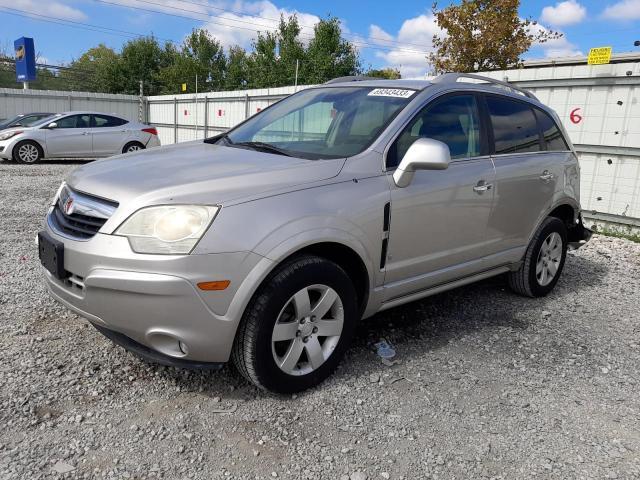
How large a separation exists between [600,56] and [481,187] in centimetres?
510

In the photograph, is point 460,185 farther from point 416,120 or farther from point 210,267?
point 210,267

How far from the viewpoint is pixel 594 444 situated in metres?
2.68

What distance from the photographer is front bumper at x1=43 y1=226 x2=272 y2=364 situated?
2434mm

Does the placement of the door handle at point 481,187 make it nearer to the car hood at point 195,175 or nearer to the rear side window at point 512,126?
the rear side window at point 512,126

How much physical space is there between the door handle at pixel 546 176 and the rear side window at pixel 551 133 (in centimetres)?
27

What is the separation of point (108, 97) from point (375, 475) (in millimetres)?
23986

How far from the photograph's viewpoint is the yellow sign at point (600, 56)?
7.36 metres

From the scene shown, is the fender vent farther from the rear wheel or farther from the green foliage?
the green foliage

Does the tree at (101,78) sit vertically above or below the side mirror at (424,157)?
above

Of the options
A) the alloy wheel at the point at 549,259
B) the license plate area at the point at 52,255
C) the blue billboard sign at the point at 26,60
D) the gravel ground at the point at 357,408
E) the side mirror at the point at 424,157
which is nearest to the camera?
the gravel ground at the point at 357,408

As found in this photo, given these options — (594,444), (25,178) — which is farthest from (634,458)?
(25,178)

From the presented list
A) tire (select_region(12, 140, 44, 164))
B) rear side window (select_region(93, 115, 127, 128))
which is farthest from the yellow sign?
tire (select_region(12, 140, 44, 164))

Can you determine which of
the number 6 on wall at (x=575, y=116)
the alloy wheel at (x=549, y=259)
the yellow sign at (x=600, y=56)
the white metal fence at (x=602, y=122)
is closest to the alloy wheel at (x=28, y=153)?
the white metal fence at (x=602, y=122)

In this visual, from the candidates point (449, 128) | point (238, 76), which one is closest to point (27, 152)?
point (449, 128)
